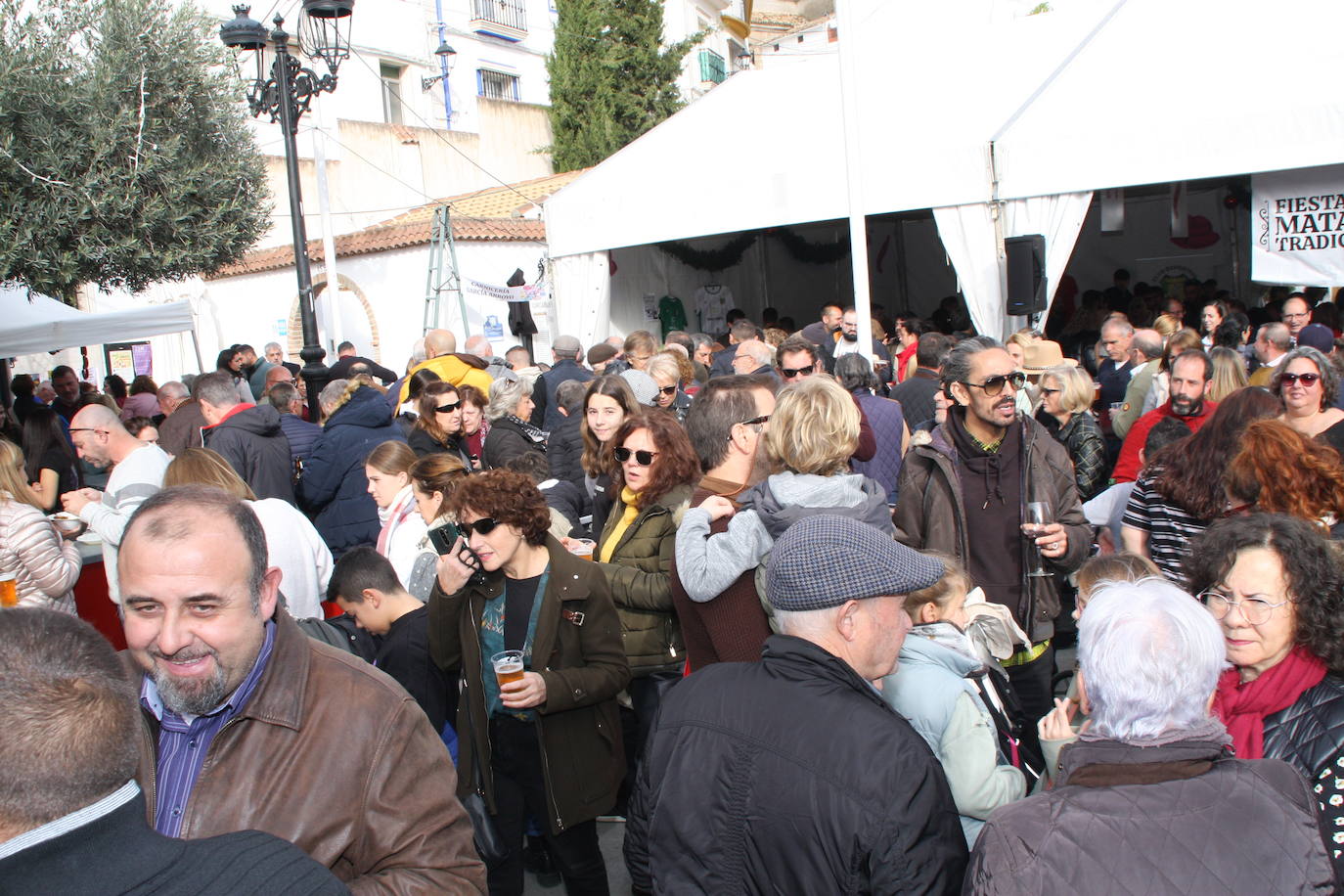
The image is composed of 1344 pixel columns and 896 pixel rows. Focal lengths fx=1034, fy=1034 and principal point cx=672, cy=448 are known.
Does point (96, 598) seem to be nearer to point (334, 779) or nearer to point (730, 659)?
point (730, 659)

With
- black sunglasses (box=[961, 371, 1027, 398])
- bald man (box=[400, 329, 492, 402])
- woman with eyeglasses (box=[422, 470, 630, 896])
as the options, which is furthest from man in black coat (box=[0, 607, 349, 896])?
bald man (box=[400, 329, 492, 402])

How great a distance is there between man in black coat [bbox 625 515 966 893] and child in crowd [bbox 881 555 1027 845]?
0.32 metres

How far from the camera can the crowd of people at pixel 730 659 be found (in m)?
1.65

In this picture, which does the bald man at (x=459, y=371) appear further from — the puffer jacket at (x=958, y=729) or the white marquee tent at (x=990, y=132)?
the puffer jacket at (x=958, y=729)

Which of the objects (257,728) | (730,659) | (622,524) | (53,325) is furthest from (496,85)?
(257,728)

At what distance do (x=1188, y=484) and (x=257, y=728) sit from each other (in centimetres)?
286

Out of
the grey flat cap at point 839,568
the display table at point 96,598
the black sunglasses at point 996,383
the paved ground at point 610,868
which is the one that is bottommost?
the paved ground at point 610,868

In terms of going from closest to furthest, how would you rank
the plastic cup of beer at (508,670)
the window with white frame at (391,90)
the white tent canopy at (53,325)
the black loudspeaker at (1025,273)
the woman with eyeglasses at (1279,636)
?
the woman with eyeglasses at (1279,636)
the plastic cup of beer at (508,670)
the black loudspeaker at (1025,273)
the white tent canopy at (53,325)
the window with white frame at (391,90)

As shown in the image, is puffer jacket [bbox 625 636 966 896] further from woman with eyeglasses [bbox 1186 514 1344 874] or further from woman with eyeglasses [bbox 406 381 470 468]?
woman with eyeglasses [bbox 406 381 470 468]

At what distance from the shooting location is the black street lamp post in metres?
8.54

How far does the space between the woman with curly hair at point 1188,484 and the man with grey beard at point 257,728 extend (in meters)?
2.47

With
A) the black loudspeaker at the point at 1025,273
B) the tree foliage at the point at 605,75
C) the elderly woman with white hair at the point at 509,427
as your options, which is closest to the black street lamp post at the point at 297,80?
the elderly woman with white hair at the point at 509,427

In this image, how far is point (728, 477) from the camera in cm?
341

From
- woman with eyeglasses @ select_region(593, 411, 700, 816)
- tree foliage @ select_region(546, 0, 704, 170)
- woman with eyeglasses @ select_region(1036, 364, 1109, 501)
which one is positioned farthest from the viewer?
tree foliage @ select_region(546, 0, 704, 170)
